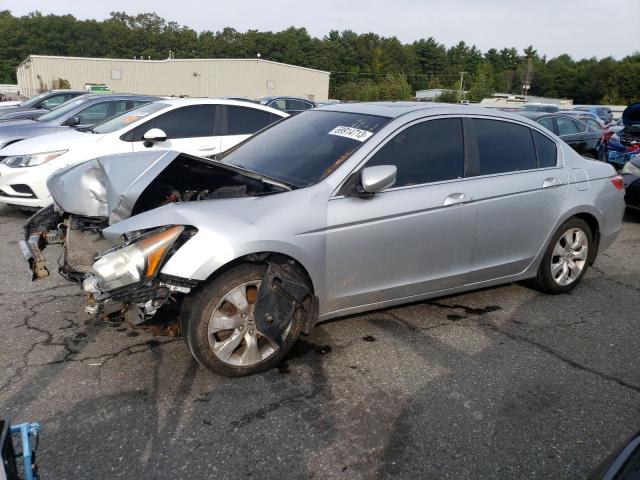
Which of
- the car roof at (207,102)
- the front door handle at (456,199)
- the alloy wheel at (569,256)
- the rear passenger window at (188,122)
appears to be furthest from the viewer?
the car roof at (207,102)

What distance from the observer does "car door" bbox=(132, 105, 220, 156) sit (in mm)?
7242

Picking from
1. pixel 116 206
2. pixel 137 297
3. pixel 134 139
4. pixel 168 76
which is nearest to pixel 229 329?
pixel 137 297

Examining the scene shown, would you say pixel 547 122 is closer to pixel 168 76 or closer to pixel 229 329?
pixel 229 329

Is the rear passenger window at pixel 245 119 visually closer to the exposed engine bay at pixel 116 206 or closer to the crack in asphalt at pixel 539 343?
the exposed engine bay at pixel 116 206

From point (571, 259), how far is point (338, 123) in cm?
251

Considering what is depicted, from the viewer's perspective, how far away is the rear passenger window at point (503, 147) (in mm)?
4367

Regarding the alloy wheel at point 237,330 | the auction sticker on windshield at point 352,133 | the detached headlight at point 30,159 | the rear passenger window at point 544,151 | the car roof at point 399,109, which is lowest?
the alloy wheel at point 237,330

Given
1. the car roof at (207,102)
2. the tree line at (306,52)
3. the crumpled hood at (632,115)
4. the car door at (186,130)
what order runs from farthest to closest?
1. the tree line at (306,52)
2. the crumpled hood at (632,115)
3. the car roof at (207,102)
4. the car door at (186,130)

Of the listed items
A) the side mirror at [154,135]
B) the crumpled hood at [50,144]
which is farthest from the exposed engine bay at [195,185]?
the crumpled hood at [50,144]

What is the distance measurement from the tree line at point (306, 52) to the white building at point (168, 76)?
121 feet

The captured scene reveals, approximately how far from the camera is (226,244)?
3158 millimetres

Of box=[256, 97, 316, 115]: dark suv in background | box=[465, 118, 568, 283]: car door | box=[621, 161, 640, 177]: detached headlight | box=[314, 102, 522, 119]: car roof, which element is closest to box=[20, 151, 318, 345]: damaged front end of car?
box=[314, 102, 522, 119]: car roof

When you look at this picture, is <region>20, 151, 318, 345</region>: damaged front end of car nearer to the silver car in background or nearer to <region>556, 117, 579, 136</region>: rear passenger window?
the silver car in background

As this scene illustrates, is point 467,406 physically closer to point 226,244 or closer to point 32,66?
point 226,244
